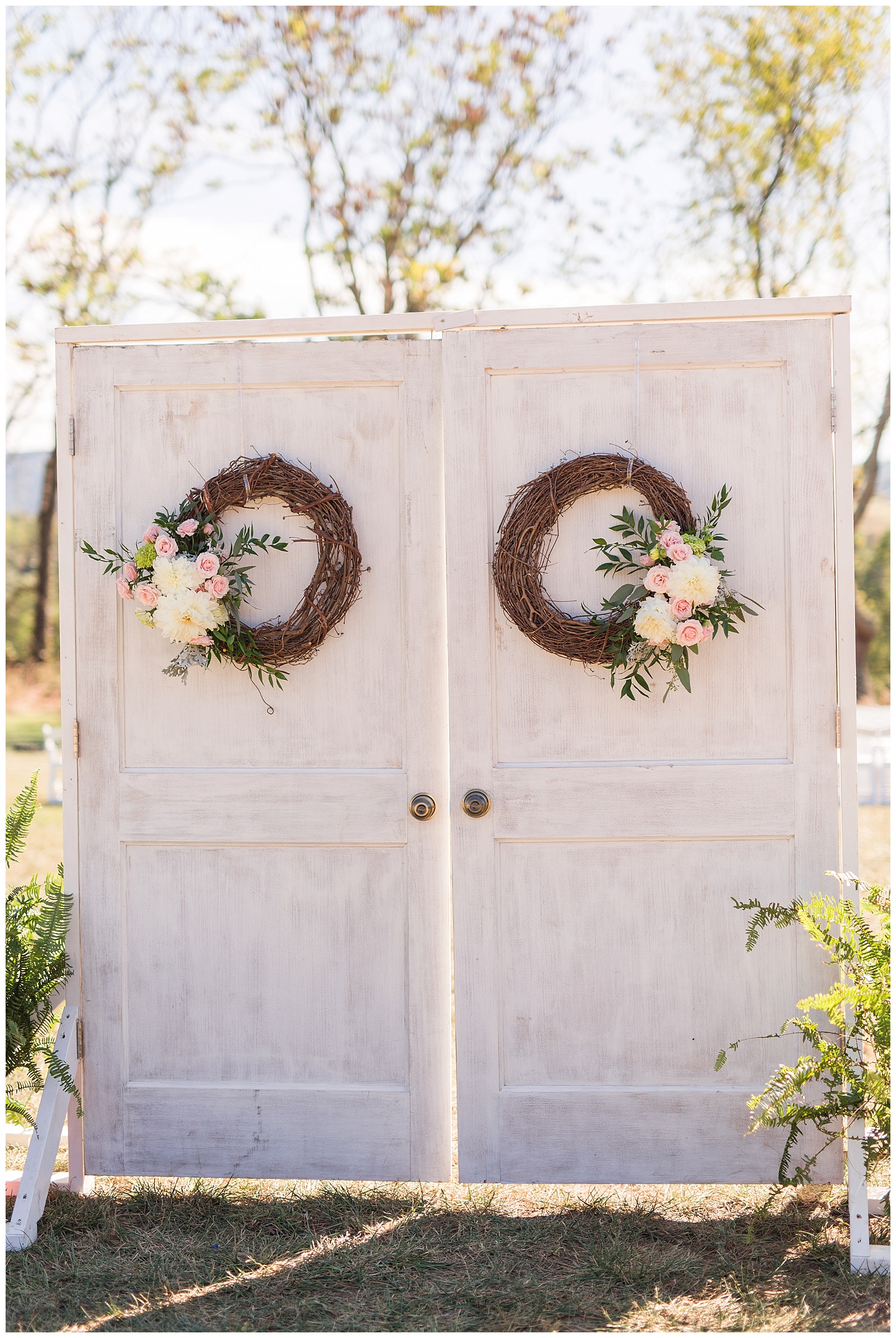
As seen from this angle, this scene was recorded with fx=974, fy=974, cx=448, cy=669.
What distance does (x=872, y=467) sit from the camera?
8.41m

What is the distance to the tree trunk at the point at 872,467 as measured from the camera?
834 centimetres

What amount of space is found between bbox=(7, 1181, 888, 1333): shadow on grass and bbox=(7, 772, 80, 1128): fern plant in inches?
17.2

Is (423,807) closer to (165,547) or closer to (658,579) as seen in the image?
(658,579)

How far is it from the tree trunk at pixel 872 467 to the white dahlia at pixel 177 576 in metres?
7.06

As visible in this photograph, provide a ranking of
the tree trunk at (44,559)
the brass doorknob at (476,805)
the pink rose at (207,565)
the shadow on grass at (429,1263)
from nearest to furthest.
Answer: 1. the shadow on grass at (429,1263)
2. the pink rose at (207,565)
3. the brass doorknob at (476,805)
4. the tree trunk at (44,559)

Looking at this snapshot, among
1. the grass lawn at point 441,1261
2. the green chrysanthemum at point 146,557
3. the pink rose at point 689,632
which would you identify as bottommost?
the grass lawn at point 441,1261

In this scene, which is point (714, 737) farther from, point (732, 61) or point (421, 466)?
point (732, 61)

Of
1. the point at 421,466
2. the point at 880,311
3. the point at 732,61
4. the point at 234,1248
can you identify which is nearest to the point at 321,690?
the point at 421,466

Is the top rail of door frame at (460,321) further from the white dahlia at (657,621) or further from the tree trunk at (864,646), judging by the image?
the tree trunk at (864,646)

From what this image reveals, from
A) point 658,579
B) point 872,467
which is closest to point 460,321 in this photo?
point 658,579

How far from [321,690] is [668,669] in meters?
1.02

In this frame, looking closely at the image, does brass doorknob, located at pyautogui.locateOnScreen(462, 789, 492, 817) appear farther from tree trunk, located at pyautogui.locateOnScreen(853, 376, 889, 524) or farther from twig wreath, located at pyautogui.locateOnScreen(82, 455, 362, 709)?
tree trunk, located at pyautogui.locateOnScreen(853, 376, 889, 524)

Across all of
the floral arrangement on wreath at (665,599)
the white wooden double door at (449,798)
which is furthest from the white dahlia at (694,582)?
the white wooden double door at (449,798)

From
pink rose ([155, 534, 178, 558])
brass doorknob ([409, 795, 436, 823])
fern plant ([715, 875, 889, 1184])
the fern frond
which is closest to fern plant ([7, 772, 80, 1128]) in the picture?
the fern frond
